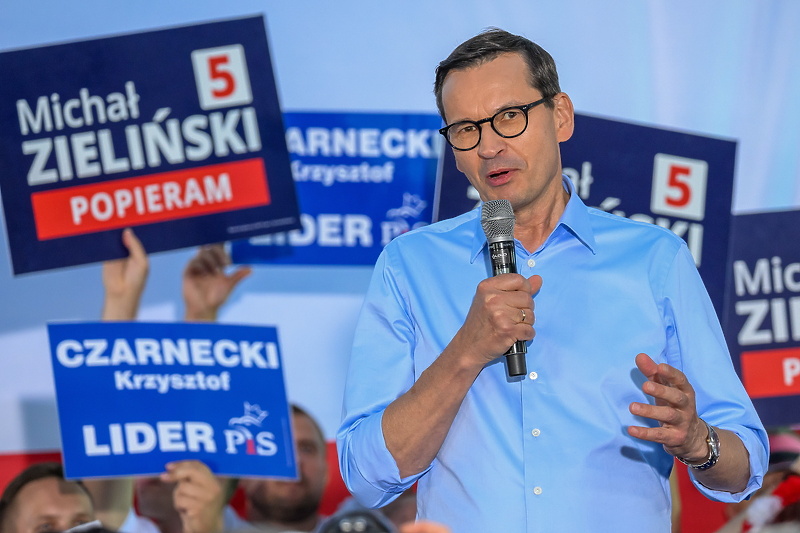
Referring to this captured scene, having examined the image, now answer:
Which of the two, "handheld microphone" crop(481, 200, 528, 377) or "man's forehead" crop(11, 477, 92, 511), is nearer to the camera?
"handheld microphone" crop(481, 200, 528, 377)

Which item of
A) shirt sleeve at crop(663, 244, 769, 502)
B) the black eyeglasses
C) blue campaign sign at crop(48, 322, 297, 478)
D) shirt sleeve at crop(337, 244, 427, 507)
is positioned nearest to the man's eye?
the black eyeglasses

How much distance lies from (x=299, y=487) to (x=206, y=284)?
3.05 feet

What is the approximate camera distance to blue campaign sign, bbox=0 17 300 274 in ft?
10.6

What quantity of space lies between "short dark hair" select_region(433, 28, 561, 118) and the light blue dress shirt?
0.76 ft

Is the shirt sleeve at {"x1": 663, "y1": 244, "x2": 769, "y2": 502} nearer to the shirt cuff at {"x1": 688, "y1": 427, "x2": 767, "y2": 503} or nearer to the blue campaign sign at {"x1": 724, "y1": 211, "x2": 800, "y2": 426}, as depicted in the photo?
the shirt cuff at {"x1": 688, "y1": 427, "x2": 767, "y2": 503}

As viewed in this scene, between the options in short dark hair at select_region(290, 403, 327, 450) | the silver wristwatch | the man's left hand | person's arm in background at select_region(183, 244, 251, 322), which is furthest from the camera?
short dark hair at select_region(290, 403, 327, 450)

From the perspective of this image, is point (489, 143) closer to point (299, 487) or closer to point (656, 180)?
point (656, 180)

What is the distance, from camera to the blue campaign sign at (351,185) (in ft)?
12.5

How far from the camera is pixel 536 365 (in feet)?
5.19

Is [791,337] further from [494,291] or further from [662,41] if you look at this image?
[494,291]

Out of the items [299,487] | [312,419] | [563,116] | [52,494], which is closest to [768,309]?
[312,419]

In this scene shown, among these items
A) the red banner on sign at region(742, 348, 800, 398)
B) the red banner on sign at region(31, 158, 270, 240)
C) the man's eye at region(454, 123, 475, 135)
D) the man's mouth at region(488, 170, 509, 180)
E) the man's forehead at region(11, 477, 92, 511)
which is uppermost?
the man's eye at region(454, 123, 475, 135)

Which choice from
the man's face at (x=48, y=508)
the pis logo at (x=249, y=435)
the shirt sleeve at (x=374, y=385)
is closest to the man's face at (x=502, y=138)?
the shirt sleeve at (x=374, y=385)

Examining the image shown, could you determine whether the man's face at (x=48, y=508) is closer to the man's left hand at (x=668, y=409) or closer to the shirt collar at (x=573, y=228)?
the shirt collar at (x=573, y=228)
